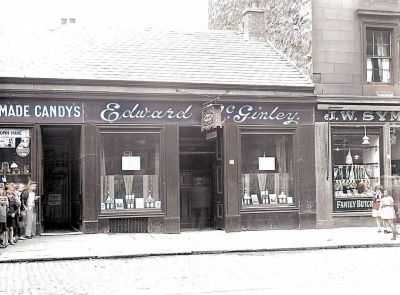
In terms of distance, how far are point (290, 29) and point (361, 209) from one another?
6.79m

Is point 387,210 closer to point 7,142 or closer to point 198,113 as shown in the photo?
point 198,113

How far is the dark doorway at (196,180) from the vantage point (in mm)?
18797

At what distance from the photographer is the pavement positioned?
13.3 m

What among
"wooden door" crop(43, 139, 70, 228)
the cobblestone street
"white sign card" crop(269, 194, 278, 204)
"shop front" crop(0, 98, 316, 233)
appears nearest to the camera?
the cobblestone street

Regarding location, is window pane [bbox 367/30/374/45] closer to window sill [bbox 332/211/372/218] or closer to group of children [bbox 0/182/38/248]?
window sill [bbox 332/211/372/218]

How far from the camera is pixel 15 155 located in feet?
53.5

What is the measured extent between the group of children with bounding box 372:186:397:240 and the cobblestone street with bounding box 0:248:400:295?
2.65m

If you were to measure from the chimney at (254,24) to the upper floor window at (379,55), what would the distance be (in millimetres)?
4250

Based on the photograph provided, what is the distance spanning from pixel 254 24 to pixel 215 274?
13494 millimetres

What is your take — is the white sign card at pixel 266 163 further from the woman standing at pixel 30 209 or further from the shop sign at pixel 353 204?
the woman standing at pixel 30 209

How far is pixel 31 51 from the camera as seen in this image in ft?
59.7

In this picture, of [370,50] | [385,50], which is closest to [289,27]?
[370,50]

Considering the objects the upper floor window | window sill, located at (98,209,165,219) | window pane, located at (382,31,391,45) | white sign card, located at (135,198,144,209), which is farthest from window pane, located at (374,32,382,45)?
white sign card, located at (135,198,144,209)

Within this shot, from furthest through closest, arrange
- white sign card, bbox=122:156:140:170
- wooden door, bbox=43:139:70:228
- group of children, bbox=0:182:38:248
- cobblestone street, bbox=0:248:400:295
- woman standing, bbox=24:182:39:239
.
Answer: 1. wooden door, bbox=43:139:70:228
2. white sign card, bbox=122:156:140:170
3. woman standing, bbox=24:182:39:239
4. group of children, bbox=0:182:38:248
5. cobblestone street, bbox=0:248:400:295
